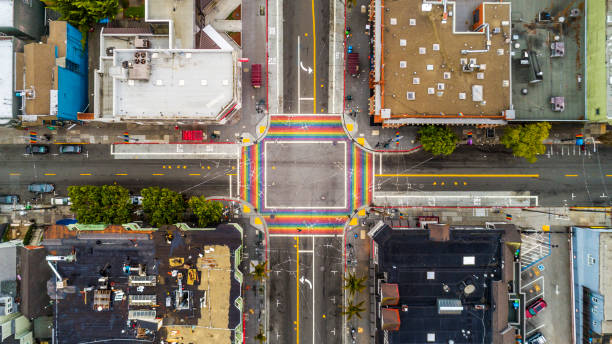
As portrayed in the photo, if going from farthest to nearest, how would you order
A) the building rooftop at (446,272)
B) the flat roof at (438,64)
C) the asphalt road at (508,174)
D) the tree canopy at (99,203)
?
1. the asphalt road at (508,174)
2. the tree canopy at (99,203)
3. the building rooftop at (446,272)
4. the flat roof at (438,64)

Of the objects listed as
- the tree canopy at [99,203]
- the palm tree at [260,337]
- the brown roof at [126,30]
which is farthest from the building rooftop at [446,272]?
the brown roof at [126,30]

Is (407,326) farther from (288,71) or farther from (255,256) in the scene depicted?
(288,71)

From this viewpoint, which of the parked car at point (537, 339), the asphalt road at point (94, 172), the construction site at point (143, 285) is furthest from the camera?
the asphalt road at point (94, 172)

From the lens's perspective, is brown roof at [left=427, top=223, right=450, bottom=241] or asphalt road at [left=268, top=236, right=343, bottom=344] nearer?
brown roof at [left=427, top=223, right=450, bottom=241]

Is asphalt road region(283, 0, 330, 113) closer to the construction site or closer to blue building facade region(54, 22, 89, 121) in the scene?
the construction site

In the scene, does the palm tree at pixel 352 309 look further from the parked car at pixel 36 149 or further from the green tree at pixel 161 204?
the parked car at pixel 36 149

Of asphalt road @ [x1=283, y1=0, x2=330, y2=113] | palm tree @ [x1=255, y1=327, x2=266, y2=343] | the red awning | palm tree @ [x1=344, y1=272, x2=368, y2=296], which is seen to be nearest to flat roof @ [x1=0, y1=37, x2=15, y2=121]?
the red awning
